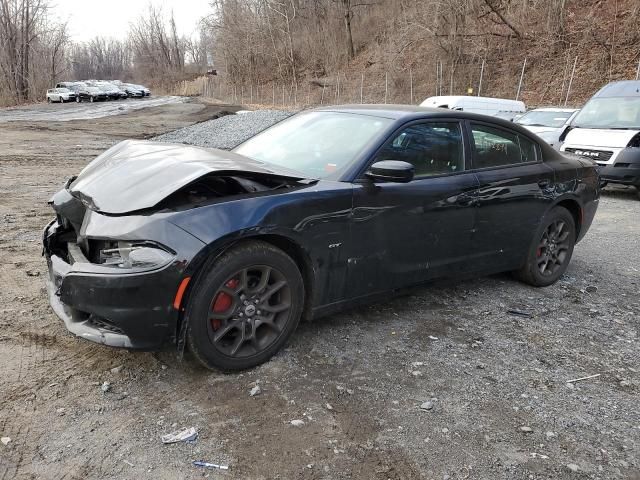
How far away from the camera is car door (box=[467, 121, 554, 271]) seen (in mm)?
4383

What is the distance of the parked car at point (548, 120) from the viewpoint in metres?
12.8

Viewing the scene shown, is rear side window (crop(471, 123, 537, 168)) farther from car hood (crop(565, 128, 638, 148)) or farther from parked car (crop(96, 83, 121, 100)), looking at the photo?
parked car (crop(96, 83, 121, 100))

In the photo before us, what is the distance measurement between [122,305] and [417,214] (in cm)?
210

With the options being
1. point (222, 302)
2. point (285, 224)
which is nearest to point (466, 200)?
point (285, 224)

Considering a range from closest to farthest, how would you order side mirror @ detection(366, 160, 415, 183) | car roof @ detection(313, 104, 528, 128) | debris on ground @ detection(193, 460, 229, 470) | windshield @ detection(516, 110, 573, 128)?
debris on ground @ detection(193, 460, 229, 470), side mirror @ detection(366, 160, 415, 183), car roof @ detection(313, 104, 528, 128), windshield @ detection(516, 110, 573, 128)

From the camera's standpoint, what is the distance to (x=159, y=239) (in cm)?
290

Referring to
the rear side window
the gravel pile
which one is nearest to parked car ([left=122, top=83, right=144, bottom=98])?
the gravel pile

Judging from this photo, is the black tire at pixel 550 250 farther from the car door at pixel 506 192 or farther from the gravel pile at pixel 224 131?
the gravel pile at pixel 224 131

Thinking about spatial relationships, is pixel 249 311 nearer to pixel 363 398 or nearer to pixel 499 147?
pixel 363 398

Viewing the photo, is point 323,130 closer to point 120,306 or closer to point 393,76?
point 120,306

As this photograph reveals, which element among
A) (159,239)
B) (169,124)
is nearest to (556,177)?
(159,239)

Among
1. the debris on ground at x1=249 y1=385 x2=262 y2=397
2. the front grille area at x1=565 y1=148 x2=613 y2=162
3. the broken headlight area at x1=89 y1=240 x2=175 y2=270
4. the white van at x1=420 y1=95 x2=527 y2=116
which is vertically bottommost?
the debris on ground at x1=249 y1=385 x2=262 y2=397

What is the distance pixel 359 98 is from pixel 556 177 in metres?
31.8

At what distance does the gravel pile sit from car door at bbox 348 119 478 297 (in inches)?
439
